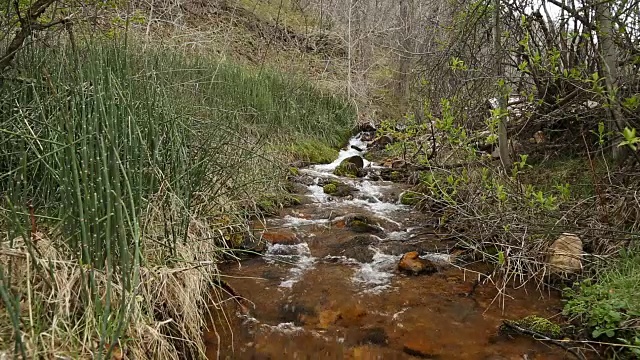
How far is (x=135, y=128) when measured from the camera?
2.07m

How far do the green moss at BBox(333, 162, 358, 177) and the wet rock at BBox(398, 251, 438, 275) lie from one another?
10.9 feet

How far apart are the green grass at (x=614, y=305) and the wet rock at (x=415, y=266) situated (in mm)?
968

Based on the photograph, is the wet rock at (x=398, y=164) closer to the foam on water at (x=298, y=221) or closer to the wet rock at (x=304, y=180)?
the wet rock at (x=304, y=180)

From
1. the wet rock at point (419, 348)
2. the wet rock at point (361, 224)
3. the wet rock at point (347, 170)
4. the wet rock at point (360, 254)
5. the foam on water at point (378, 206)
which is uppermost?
the wet rock at point (347, 170)

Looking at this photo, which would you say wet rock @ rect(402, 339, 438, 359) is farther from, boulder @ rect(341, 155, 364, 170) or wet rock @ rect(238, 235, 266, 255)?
boulder @ rect(341, 155, 364, 170)

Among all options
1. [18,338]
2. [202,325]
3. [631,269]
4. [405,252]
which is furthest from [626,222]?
[18,338]

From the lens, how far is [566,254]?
8.98ft

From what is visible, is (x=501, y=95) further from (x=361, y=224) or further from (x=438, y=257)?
(x=361, y=224)

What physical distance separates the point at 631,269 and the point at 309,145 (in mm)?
5629

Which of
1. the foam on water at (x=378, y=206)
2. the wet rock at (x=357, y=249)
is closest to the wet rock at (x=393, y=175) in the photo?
the foam on water at (x=378, y=206)

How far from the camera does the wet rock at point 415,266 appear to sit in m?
3.36

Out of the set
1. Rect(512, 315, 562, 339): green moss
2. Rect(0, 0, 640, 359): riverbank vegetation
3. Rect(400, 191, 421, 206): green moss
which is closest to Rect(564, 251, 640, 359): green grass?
Rect(0, 0, 640, 359): riverbank vegetation

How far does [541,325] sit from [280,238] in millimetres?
2130

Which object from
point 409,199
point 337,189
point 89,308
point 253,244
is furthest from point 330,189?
point 89,308
